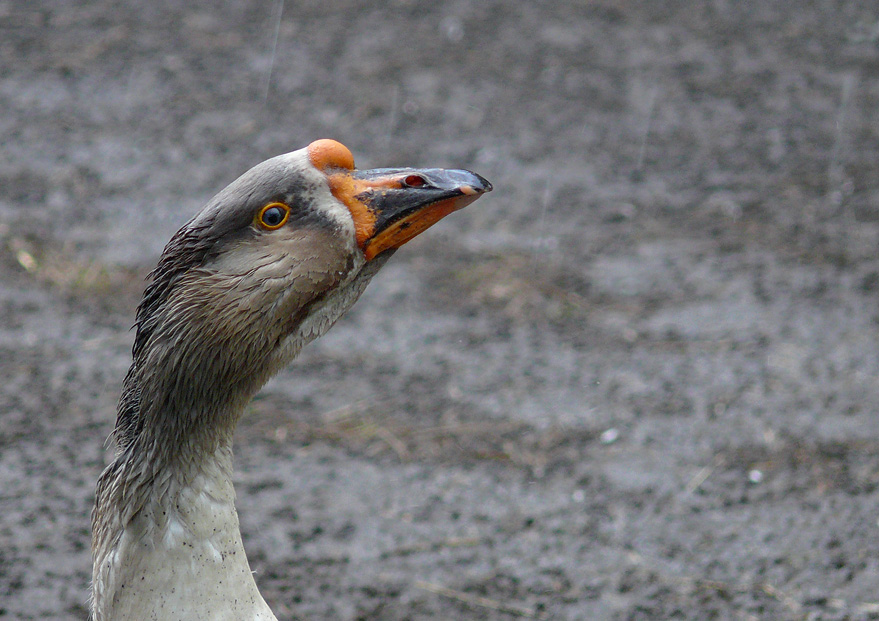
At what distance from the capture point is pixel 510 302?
5352 millimetres

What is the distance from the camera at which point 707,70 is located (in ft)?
25.3

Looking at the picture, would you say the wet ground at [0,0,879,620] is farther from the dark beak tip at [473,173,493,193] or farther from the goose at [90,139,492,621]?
the dark beak tip at [473,173,493,193]

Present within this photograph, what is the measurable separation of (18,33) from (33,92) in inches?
36.6

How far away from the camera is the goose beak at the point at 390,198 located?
2.26 metres

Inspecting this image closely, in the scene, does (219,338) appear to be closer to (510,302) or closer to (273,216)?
(273,216)

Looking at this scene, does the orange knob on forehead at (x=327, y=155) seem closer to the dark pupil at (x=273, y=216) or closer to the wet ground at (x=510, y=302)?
the dark pupil at (x=273, y=216)

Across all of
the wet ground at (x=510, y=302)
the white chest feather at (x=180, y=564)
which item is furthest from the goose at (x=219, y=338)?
the wet ground at (x=510, y=302)

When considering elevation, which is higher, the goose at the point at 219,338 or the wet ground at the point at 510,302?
the goose at the point at 219,338

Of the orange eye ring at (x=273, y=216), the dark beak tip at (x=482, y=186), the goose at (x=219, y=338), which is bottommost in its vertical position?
the goose at (x=219, y=338)

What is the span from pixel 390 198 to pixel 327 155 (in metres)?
0.19

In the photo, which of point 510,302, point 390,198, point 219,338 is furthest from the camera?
point 510,302

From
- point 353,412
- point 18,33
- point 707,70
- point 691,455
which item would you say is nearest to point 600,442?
point 691,455

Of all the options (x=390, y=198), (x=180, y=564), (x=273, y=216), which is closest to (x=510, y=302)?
(x=390, y=198)

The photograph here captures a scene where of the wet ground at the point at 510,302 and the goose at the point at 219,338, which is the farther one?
the wet ground at the point at 510,302
